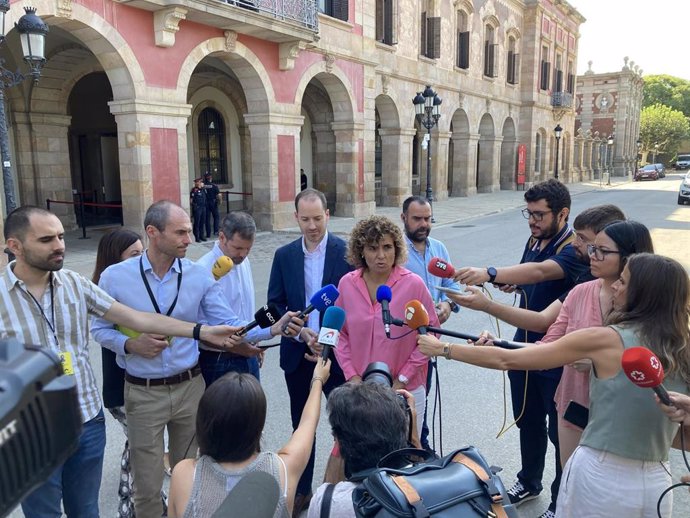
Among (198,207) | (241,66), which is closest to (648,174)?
(241,66)

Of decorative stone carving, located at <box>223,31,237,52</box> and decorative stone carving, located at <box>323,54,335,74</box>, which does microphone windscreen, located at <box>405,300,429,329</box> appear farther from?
decorative stone carving, located at <box>323,54,335,74</box>

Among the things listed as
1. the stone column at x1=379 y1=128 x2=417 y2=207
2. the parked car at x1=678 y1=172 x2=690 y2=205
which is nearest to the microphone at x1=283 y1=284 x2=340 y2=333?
the stone column at x1=379 y1=128 x2=417 y2=207

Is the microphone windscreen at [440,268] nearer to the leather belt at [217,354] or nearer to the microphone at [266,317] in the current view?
the microphone at [266,317]

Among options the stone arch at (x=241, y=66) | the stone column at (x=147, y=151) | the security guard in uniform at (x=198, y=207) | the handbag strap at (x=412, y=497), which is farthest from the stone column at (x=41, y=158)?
the handbag strap at (x=412, y=497)

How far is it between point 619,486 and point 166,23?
42.8 feet

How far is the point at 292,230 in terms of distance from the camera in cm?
1641

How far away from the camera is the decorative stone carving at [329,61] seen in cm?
1743

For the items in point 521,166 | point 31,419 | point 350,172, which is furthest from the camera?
point 521,166

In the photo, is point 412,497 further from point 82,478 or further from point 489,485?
point 82,478

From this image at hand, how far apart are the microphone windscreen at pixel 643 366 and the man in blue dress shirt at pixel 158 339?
1652 mm

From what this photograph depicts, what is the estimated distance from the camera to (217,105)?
19.2 m

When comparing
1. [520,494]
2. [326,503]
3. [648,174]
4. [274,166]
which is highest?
[274,166]

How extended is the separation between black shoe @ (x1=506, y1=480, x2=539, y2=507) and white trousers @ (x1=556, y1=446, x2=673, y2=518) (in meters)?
1.41

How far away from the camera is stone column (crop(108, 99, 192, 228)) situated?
12.3 metres
